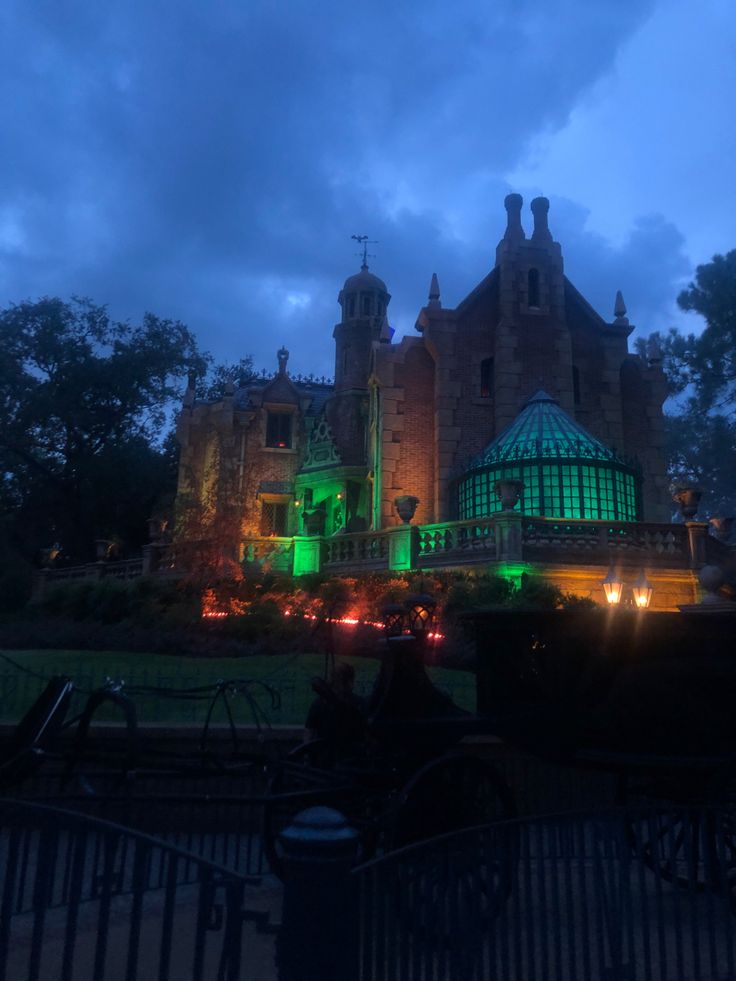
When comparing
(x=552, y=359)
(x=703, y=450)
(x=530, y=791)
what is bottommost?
(x=530, y=791)

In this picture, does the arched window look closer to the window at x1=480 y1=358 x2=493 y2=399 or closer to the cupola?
the window at x1=480 y1=358 x2=493 y2=399

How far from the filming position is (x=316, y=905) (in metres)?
3.09

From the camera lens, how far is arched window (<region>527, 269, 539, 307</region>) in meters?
Result: 28.5

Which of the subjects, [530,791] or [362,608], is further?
[362,608]

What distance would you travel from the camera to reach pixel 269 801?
4.82 meters

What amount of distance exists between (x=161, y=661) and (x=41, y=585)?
1725 cm

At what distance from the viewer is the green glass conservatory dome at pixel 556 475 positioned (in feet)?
72.0

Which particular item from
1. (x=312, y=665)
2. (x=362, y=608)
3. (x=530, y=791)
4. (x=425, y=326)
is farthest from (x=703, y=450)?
(x=530, y=791)

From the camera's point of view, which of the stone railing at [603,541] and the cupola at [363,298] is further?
the cupola at [363,298]

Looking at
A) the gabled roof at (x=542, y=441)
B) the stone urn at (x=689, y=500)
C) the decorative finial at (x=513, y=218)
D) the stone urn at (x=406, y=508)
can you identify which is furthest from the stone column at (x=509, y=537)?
the decorative finial at (x=513, y=218)

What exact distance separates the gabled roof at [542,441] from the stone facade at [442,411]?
5.62ft

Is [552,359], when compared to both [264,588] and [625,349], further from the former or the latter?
[264,588]

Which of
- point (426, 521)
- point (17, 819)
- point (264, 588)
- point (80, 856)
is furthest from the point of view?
point (426, 521)

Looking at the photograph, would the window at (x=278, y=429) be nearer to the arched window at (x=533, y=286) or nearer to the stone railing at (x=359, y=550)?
the arched window at (x=533, y=286)
